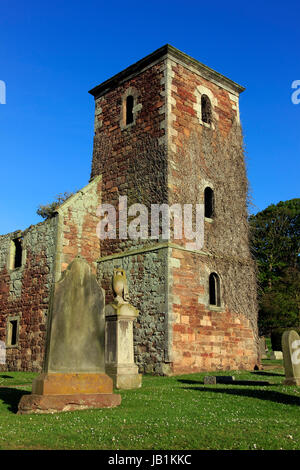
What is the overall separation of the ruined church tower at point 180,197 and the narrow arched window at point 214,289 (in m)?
0.04

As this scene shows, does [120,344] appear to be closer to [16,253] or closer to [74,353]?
[74,353]

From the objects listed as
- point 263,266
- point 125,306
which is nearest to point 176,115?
point 125,306

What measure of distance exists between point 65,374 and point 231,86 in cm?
1550

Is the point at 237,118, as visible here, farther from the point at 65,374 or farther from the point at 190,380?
the point at 65,374

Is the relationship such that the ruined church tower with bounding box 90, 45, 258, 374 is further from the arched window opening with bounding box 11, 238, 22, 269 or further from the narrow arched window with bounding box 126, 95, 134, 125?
the arched window opening with bounding box 11, 238, 22, 269

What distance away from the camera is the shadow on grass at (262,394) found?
7.73 meters

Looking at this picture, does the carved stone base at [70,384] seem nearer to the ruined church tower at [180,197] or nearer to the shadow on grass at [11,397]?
the shadow on grass at [11,397]

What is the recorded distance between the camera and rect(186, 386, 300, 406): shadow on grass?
7.73 metres

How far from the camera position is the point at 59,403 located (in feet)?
20.9

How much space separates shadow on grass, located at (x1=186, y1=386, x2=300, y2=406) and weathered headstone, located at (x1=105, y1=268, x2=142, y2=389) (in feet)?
4.75

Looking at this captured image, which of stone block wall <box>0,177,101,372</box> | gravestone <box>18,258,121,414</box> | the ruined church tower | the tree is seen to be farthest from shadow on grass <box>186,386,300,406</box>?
the tree

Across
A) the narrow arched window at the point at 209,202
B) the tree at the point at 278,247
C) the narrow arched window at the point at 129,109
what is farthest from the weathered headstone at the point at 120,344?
the tree at the point at 278,247

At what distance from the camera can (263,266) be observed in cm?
3425

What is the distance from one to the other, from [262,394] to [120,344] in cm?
337
